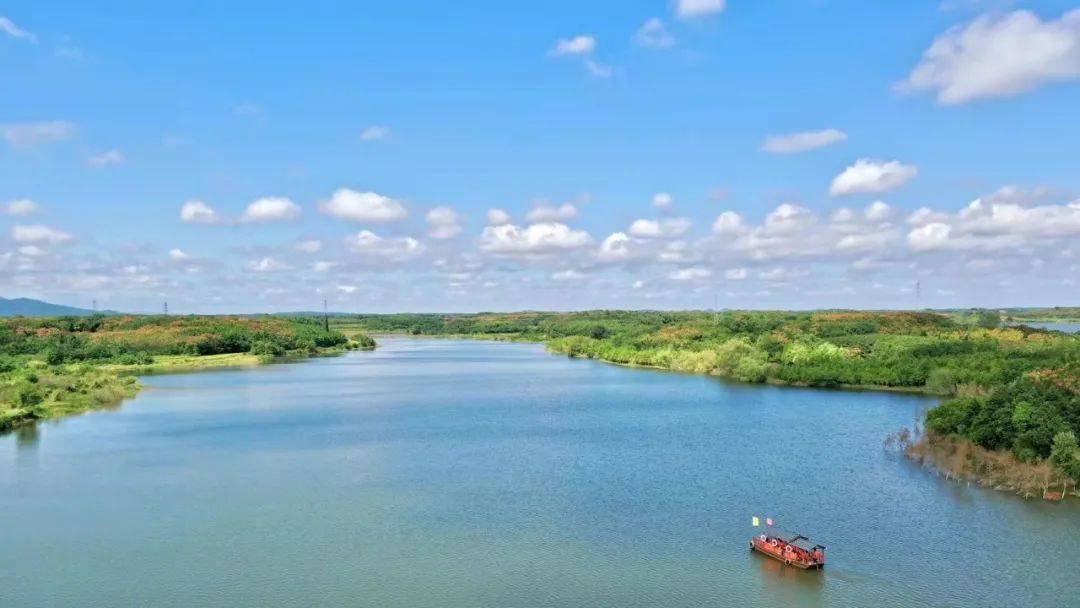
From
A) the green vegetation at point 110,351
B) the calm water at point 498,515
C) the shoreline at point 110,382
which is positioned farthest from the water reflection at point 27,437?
the green vegetation at point 110,351

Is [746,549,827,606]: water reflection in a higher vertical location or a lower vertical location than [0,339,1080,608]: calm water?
lower

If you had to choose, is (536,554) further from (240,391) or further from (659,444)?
(240,391)

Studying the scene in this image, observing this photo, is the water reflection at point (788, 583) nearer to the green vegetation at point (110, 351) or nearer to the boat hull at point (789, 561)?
the boat hull at point (789, 561)

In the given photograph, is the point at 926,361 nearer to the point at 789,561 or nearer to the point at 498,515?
the point at 789,561

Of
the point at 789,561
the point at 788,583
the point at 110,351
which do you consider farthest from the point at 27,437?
the point at 110,351

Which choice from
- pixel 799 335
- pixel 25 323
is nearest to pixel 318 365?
pixel 25 323

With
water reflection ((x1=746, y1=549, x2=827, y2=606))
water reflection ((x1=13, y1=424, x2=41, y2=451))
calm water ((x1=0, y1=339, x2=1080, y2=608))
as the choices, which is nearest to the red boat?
Answer: water reflection ((x1=746, y1=549, x2=827, y2=606))

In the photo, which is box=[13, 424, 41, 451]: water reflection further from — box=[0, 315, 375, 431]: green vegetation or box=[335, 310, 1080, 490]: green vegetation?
box=[335, 310, 1080, 490]: green vegetation
